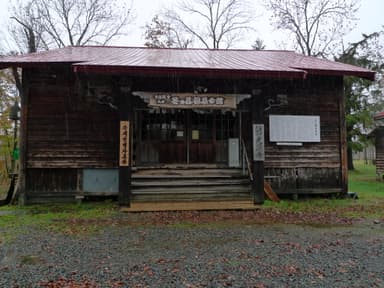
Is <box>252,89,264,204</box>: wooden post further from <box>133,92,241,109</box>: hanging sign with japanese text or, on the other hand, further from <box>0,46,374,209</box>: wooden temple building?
<box>133,92,241,109</box>: hanging sign with japanese text

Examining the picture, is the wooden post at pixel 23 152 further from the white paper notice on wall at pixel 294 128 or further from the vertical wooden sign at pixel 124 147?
the white paper notice on wall at pixel 294 128

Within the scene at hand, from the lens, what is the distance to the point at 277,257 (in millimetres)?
4285

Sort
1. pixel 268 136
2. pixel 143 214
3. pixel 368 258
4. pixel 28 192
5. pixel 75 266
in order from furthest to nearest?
pixel 268 136
pixel 28 192
pixel 143 214
pixel 368 258
pixel 75 266

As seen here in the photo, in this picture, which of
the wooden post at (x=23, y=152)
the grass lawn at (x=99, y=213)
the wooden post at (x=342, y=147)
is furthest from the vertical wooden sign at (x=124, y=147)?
the wooden post at (x=342, y=147)

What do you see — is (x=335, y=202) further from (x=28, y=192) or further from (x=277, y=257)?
(x=28, y=192)

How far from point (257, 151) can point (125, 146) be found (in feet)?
11.3

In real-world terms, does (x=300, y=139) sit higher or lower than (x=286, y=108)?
lower

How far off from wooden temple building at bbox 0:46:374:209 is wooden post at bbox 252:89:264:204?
0.03 metres

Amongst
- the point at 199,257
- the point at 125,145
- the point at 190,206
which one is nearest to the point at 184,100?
the point at 125,145

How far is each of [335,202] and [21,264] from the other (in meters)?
7.89

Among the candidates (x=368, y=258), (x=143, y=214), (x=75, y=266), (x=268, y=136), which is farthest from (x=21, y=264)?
(x=268, y=136)

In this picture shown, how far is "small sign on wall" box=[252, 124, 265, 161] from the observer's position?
8.04m

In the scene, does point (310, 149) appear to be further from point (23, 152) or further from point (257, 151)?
point (23, 152)

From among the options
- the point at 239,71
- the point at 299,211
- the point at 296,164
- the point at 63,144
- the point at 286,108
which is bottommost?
the point at 299,211
